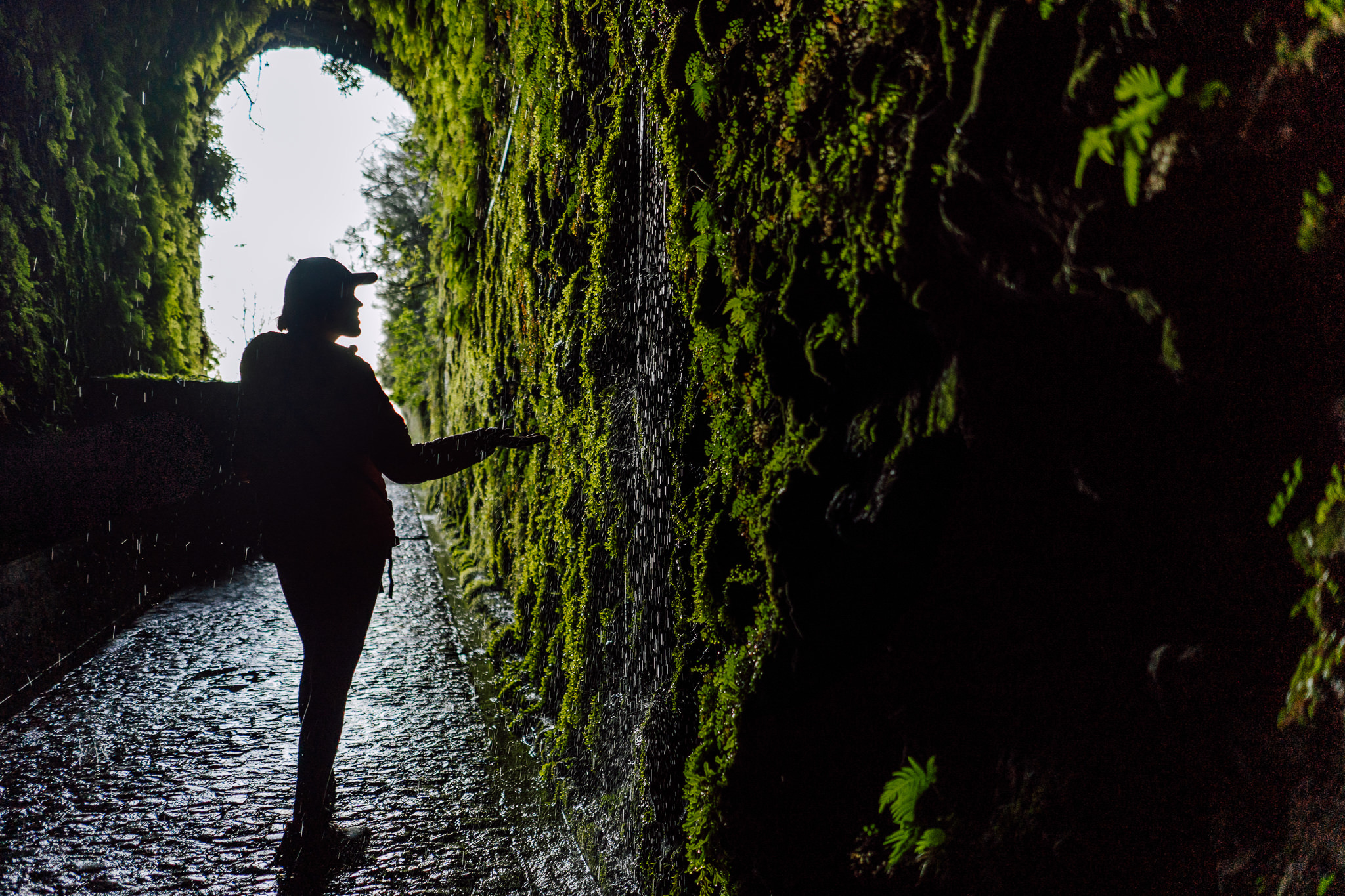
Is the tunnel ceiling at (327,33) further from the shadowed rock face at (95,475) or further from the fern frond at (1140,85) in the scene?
the fern frond at (1140,85)

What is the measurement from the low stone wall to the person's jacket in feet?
7.68

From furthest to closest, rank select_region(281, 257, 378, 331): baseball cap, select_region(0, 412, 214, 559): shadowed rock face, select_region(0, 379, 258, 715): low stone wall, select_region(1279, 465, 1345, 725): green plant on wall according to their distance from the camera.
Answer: select_region(0, 412, 214, 559): shadowed rock face < select_region(0, 379, 258, 715): low stone wall < select_region(281, 257, 378, 331): baseball cap < select_region(1279, 465, 1345, 725): green plant on wall

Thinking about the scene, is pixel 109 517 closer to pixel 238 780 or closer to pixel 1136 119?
pixel 238 780

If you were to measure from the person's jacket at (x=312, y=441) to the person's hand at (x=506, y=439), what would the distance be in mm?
343

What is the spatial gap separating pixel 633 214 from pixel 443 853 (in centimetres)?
219

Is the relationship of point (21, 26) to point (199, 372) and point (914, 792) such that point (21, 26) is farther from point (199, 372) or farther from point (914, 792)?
point (914, 792)

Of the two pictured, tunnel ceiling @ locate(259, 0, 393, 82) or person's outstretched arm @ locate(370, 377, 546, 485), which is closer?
person's outstretched arm @ locate(370, 377, 546, 485)

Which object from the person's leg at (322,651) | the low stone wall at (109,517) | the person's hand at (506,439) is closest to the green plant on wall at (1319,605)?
the person's hand at (506,439)

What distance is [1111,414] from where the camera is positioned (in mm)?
939

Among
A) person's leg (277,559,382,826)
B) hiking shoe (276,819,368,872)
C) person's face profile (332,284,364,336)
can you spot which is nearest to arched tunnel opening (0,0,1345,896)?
hiking shoe (276,819,368,872)

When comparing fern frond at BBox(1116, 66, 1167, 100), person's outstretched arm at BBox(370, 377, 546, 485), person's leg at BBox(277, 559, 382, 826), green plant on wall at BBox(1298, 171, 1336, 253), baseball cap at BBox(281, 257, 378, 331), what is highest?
baseball cap at BBox(281, 257, 378, 331)

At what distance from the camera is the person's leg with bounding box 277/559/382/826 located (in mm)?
2375

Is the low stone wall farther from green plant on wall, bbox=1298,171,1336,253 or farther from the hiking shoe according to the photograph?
green plant on wall, bbox=1298,171,1336,253

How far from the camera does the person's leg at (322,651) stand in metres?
2.38
